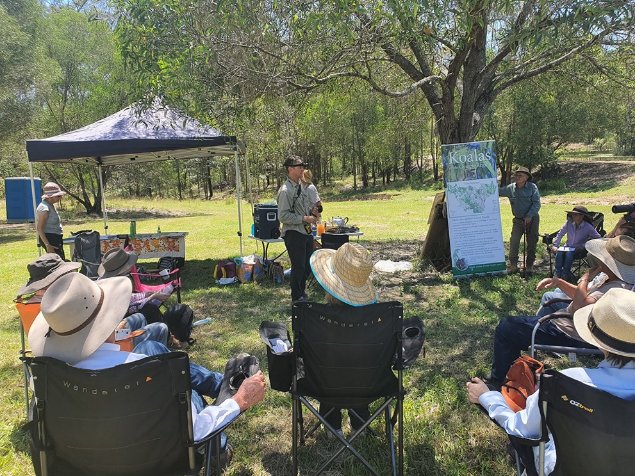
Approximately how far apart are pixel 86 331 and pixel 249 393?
771mm

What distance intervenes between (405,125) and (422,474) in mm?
9842

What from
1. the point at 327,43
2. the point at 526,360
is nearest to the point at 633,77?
the point at 327,43

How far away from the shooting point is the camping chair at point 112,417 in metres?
1.67

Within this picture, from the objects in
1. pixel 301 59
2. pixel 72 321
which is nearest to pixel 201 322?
pixel 72 321

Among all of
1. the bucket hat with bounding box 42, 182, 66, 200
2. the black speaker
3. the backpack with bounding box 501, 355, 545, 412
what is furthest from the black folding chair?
the bucket hat with bounding box 42, 182, 66, 200

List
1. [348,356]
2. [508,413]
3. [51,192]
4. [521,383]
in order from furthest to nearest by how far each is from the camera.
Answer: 1. [51,192]
2. [348,356]
3. [521,383]
4. [508,413]

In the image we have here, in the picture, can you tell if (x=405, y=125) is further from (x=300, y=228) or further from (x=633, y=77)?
(x=300, y=228)

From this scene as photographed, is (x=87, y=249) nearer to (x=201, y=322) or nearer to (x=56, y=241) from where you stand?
(x=56, y=241)

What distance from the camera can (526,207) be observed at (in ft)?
22.0

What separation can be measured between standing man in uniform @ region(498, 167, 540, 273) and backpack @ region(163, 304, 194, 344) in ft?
16.2

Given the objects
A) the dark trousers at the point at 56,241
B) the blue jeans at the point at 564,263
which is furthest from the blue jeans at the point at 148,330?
the blue jeans at the point at 564,263

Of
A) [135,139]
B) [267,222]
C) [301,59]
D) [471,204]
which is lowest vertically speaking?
[267,222]

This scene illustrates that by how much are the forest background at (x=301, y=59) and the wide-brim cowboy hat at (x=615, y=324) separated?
2145mm

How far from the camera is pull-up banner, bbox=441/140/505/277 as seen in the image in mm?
6535
